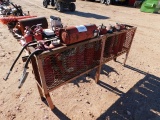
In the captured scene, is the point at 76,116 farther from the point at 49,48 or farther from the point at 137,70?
the point at 137,70

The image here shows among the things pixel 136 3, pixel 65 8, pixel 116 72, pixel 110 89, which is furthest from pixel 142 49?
pixel 136 3

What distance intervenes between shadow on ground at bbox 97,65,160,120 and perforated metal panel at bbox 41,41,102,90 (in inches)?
→ 42.0

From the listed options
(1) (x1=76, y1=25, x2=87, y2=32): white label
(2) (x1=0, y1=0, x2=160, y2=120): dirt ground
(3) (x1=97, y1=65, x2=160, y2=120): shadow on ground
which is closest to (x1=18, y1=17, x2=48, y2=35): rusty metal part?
(2) (x1=0, y1=0, x2=160, y2=120): dirt ground

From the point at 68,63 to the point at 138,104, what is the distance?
1828mm

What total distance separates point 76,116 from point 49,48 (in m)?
1.48

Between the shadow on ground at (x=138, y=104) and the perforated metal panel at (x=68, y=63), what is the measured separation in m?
1.07

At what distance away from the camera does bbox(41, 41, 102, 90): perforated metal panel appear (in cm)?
266

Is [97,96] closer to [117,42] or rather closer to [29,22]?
[117,42]

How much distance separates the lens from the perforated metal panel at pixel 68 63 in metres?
2.66

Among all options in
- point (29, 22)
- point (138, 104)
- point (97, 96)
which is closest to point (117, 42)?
point (97, 96)

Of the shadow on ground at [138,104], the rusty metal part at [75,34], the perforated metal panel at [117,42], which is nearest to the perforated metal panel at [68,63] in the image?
the rusty metal part at [75,34]

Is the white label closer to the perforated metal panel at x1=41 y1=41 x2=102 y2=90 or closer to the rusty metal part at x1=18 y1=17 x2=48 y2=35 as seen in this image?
the perforated metal panel at x1=41 y1=41 x2=102 y2=90

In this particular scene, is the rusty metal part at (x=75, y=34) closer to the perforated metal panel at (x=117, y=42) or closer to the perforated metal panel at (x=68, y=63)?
the perforated metal panel at (x=68, y=63)

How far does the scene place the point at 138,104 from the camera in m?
3.22
